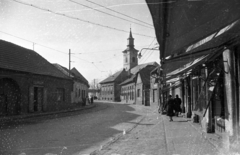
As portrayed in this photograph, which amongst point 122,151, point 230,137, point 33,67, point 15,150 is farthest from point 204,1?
point 33,67

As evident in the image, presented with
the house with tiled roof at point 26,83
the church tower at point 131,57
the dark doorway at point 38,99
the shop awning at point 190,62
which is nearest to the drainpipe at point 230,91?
the shop awning at point 190,62

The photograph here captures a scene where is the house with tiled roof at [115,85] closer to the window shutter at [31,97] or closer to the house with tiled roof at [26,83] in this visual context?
the house with tiled roof at [26,83]

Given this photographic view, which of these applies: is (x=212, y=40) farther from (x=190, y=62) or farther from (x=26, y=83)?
(x=26, y=83)

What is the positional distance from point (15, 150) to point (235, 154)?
5.65 meters

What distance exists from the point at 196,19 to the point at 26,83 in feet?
58.1

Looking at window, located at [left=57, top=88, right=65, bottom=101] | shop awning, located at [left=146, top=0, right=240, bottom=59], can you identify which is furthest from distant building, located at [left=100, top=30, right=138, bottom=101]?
shop awning, located at [left=146, top=0, right=240, bottom=59]

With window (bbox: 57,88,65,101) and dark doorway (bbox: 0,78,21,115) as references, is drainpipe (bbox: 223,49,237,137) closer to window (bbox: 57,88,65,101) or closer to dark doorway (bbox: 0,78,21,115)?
dark doorway (bbox: 0,78,21,115)

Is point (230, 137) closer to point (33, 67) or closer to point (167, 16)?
point (167, 16)

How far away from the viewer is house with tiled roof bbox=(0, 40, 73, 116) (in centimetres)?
1703

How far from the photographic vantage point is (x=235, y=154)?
5.09 metres

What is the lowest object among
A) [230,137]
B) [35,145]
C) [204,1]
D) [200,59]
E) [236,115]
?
[35,145]

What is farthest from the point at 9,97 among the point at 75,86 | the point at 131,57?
the point at 131,57

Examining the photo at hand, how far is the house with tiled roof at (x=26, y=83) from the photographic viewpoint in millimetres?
17031

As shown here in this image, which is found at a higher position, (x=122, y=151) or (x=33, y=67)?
(x=33, y=67)
